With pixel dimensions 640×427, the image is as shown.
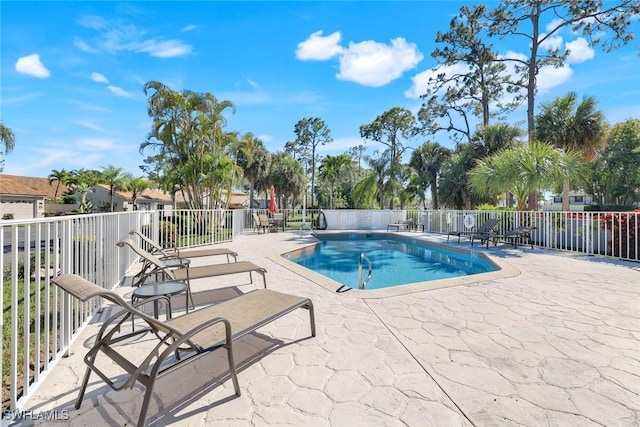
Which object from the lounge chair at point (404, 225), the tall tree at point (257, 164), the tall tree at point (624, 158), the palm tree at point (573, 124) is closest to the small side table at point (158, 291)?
the lounge chair at point (404, 225)

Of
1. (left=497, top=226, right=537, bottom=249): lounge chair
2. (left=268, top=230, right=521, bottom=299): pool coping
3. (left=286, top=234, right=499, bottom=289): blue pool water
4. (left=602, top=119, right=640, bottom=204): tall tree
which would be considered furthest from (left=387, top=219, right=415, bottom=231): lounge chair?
(left=602, top=119, right=640, bottom=204): tall tree

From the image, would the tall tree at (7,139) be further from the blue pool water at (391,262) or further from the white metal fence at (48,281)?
the blue pool water at (391,262)

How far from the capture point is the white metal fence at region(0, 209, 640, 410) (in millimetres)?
2057

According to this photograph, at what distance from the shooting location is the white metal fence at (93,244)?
6.75ft

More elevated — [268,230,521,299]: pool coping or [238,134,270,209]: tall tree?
[238,134,270,209]: tall tree

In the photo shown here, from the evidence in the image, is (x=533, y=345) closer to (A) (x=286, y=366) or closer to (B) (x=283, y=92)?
(A) (x=286, y=366)

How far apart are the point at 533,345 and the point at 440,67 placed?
2328 centimetres

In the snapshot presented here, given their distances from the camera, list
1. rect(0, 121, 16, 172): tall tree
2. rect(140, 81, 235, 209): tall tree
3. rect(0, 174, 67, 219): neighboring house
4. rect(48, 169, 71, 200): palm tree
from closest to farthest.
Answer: rect(140, 81, 235, 209): tall tree, rect(0, 121, 16, 172): tall tree, rect(0, 174, 67, 219): neighboring house, rect(48, 169, 71, 200): palm tree

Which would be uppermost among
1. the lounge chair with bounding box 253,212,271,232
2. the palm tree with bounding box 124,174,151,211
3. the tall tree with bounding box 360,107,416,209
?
the tall tree with bounding box 360,107,416,209

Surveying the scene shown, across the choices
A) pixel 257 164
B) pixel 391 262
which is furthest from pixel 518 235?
pixel 257 164

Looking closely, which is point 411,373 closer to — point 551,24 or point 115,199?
point 551,24

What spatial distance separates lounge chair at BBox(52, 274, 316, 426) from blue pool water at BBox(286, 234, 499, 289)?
3.86 m

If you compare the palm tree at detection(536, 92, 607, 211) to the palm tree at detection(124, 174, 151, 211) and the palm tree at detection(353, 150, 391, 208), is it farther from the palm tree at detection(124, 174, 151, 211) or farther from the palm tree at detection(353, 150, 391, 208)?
the palm tree at detection(124, 174, 151, 211)

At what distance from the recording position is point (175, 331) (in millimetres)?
1916
